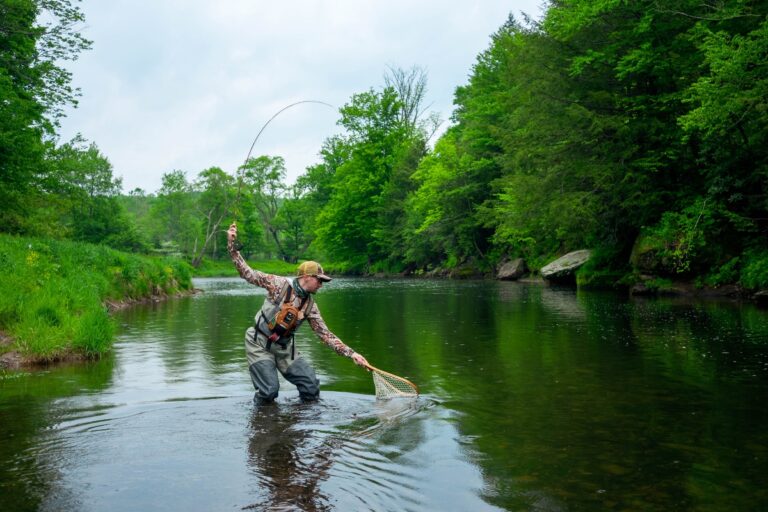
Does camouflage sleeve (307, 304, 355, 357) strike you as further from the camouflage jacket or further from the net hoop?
the net hoop

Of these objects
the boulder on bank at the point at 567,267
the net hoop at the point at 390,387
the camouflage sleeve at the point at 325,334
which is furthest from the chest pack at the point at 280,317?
the boulder on bank at the point at 567,267

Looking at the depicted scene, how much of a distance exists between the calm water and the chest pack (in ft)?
2.89

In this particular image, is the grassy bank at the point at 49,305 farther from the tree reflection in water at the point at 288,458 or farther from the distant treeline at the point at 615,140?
the tree reflection in water at the point at 288,458

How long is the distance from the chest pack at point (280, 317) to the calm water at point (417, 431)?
0.88m

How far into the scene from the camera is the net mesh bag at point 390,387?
302 inches

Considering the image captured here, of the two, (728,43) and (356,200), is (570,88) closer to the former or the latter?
(728,43)

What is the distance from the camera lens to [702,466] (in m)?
5.05

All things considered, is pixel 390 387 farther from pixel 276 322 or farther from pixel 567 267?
pixel 567 267

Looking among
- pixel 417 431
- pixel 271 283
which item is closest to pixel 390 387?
pixel 417 431

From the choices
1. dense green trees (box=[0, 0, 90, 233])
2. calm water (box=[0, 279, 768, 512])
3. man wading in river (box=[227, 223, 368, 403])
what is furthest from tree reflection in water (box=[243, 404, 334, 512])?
dense green trees (box=[0, 0, 90, 233])

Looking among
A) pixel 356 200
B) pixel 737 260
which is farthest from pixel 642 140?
pixel 356 200

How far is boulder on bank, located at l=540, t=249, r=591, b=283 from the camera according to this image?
3272 cm

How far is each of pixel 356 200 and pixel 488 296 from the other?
39173mm

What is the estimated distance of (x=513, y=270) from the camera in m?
42.0
